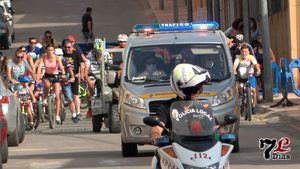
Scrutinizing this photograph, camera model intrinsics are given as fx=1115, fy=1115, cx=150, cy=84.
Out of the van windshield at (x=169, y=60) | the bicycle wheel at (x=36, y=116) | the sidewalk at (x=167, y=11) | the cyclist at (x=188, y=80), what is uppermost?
the cyclist at (x=188, y=80)

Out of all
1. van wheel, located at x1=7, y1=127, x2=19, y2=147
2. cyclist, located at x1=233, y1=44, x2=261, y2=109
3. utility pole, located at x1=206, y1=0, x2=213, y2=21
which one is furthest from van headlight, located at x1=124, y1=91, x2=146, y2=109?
utility pole, located at x1=206, y1=0, x2=213, y2=21

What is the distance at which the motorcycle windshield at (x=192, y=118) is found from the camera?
29.0 feet

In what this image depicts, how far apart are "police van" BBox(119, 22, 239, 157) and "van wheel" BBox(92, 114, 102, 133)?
158 inches

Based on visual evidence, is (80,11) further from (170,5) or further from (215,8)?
(215,8)

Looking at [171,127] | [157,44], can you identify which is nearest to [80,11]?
[157,44]

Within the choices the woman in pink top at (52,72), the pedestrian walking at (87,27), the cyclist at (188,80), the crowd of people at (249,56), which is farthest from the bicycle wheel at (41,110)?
the pedestrian walking at (87,27)

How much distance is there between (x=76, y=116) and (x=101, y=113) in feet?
11.2

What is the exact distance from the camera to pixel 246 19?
27625mm

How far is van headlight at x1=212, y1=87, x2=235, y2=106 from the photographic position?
15.8 meters

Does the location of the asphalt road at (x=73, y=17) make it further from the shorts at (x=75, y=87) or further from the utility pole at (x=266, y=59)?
the shorts at (x=75, y=87)

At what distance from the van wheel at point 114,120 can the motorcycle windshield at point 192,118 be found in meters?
11.1

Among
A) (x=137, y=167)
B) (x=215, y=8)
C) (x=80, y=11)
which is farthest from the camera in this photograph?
(x=80, y=11)

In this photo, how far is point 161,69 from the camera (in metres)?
16.6

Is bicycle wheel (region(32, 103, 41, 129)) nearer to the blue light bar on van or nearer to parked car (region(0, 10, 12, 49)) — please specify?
the blue light bar on van
